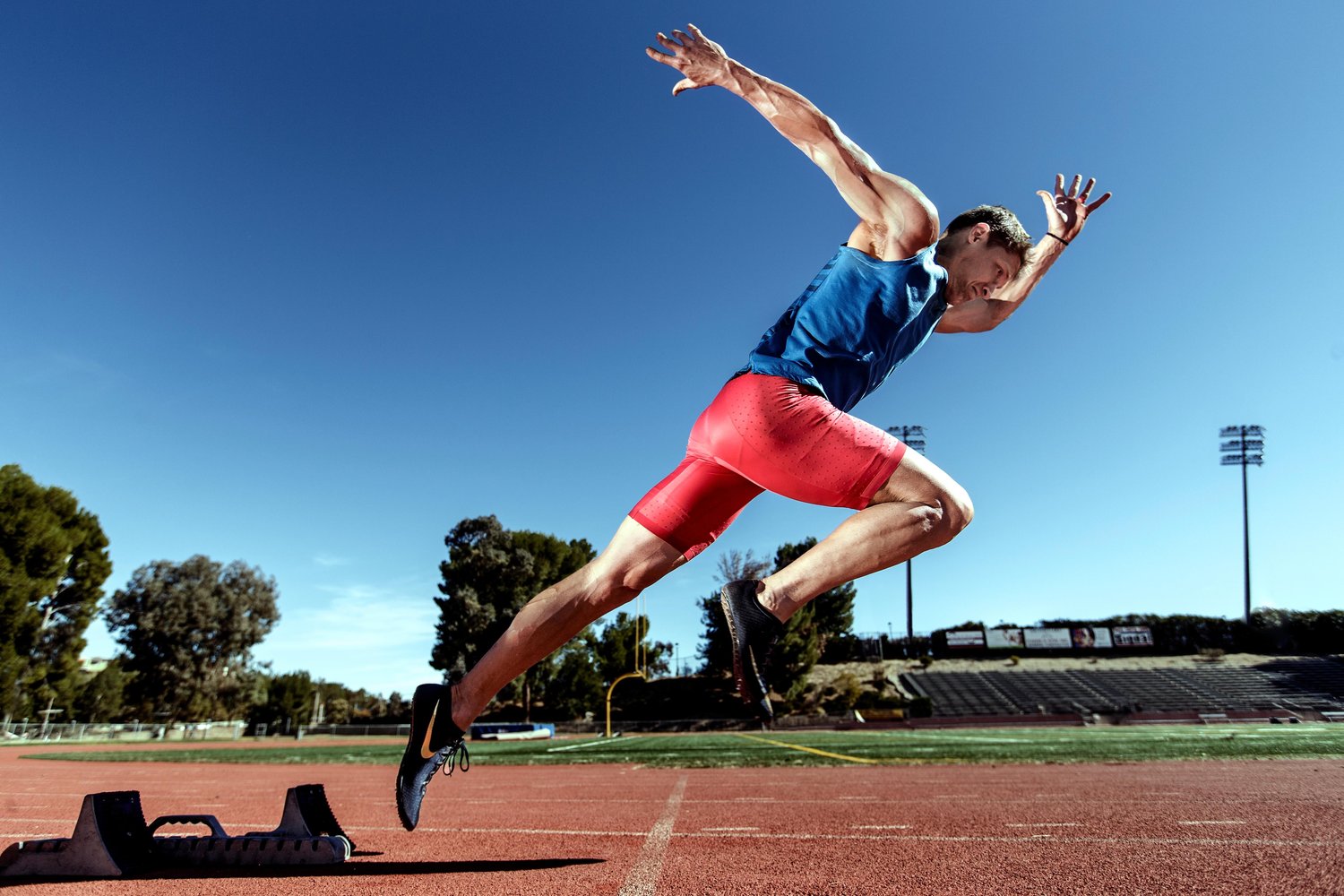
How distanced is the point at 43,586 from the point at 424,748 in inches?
1464

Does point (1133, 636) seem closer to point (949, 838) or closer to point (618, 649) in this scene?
point (618, 649)

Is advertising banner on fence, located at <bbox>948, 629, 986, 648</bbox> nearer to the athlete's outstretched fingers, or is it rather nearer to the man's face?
the athlete's outstretched fingers

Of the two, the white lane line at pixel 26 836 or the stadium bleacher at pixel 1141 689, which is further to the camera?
the stadium bleacher at pixel 1141 689

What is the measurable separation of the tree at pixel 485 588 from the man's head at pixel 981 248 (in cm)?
3897

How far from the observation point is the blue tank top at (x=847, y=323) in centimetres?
254

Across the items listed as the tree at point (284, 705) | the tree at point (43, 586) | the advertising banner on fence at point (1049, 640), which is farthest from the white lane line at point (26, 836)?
the advertising banner on fence at point (1049, 640)

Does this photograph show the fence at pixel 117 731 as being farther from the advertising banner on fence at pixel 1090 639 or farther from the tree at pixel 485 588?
the advertising banner on fence at pixel 1090 639

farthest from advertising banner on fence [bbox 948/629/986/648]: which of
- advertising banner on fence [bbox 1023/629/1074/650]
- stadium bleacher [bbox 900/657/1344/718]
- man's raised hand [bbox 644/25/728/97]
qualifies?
man's raised hand [bbox 644/25/728/97]

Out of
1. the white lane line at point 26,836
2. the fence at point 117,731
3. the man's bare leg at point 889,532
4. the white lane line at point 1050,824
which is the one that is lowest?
the fence at point 117,731

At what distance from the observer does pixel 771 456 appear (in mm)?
2406

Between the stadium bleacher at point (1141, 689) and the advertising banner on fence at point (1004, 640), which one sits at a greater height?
the advertising banner on fence at point (1004, 640)

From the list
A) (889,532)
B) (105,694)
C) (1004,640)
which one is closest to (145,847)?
(889,532)

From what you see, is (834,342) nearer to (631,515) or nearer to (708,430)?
(708,430)

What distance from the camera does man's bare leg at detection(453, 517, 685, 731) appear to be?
8.55 ft
